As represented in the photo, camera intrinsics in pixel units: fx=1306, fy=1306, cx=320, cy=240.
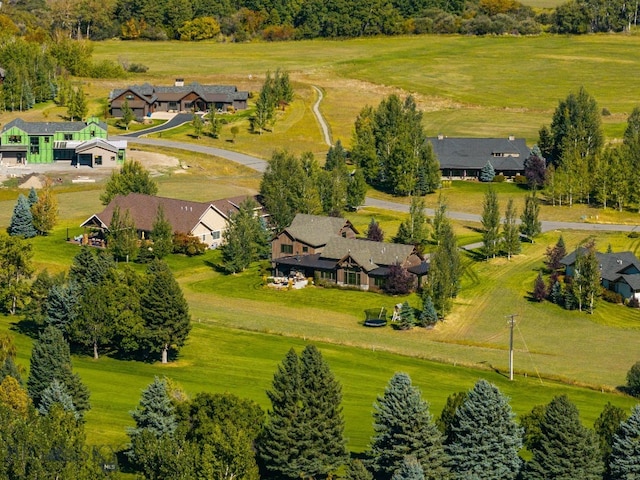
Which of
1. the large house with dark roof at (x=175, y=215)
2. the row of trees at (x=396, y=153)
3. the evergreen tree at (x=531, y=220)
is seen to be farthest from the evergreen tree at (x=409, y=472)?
the row of trees at (x=396, y=153)

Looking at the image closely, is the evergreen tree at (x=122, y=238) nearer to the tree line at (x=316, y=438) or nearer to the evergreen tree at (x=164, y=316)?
the evergreen tree at (x=164, y=316)

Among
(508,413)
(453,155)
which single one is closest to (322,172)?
(453,155)

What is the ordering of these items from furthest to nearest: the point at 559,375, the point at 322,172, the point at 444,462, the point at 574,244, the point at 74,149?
the point at 74,149 < the point at 322,172 < the point at 574,244 < the point at 559,375 < the point at 444,462

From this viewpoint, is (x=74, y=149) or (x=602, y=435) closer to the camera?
(x=602, y=435)

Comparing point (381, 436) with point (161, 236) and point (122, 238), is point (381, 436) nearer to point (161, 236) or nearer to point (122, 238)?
point (122, 238)

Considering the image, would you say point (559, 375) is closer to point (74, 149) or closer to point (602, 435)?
point (602, 435)
